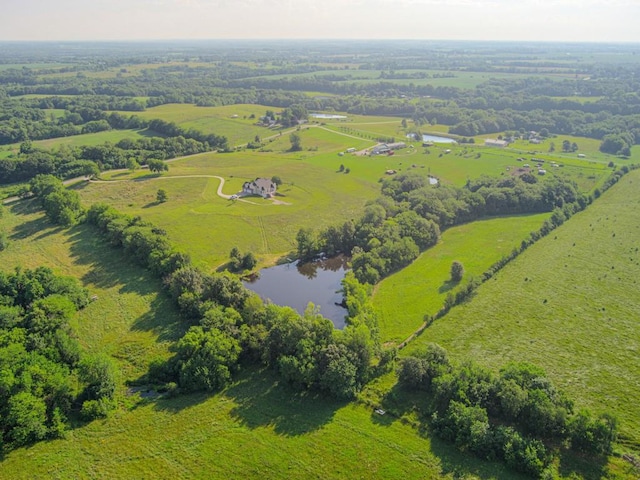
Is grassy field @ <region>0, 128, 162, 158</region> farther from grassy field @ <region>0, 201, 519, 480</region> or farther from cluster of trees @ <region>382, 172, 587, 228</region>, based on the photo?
grassy field @ <region>0, 201, 519, 480</region>

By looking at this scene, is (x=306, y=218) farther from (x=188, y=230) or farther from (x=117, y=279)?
(x=117, y=279)

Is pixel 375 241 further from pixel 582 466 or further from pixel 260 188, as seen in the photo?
pixel 582 466

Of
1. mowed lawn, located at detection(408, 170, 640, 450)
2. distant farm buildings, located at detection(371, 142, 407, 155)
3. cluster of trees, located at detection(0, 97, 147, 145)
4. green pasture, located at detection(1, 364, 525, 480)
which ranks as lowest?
green pasture, located at detection(1, 364, 525, 480)

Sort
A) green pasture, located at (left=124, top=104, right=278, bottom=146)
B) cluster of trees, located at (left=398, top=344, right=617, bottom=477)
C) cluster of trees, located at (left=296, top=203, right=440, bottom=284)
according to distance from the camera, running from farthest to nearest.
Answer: green pasture, located at (left=124, top=104, right=278, bottom=146), cluster of trees, located at (left=296, top=203, right=440, bottom=284), cluster of trees, located at (left=398, top=344, right=617, bottom=477)

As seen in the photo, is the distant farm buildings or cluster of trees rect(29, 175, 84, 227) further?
the distant farm buildings

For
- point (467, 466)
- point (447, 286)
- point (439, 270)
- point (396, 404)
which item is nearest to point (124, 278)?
point (396, 404)

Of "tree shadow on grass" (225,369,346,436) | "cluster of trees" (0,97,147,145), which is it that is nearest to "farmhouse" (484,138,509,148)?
"cluster of trees" (0,97,147,145)

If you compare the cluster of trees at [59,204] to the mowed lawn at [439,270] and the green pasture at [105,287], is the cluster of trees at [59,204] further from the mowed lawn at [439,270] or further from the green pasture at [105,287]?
the mowed lawn at [439,270]

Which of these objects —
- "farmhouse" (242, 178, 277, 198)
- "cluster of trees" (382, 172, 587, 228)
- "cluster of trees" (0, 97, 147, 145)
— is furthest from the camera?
"cluster of trees" (0, 97, 147, 145)

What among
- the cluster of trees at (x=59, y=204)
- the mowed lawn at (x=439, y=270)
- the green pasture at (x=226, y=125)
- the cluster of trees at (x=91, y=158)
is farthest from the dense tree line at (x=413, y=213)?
the green pasture at (x=226, y=125)
